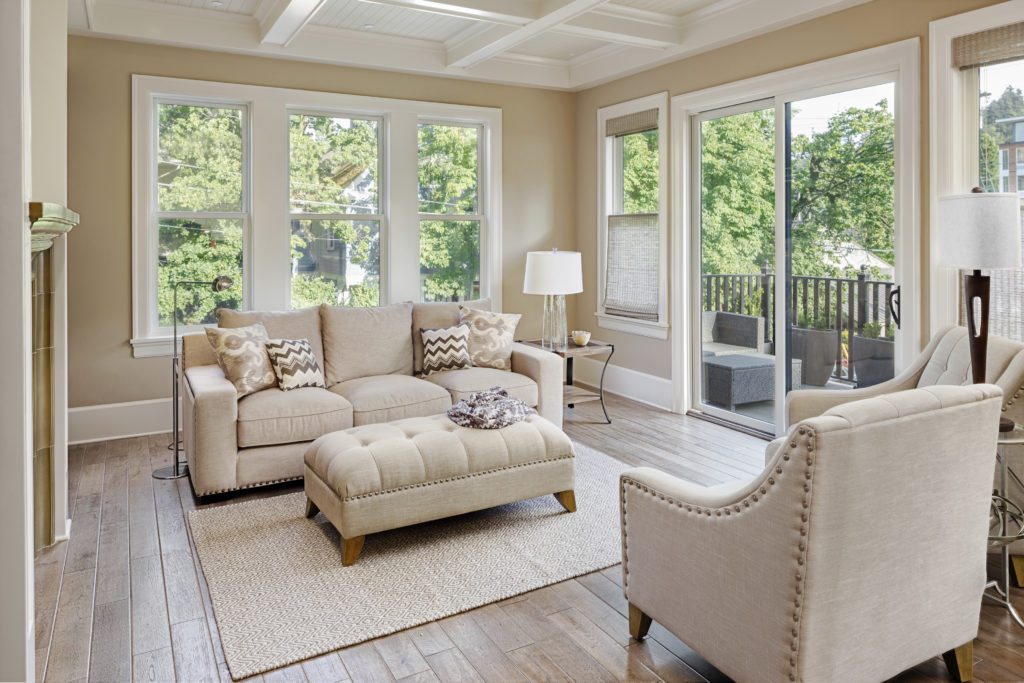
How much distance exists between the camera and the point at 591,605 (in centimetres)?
263

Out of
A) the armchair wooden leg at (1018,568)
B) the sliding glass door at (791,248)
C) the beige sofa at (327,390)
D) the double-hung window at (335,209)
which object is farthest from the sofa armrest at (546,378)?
the armchair wooden leg at (1018,568)

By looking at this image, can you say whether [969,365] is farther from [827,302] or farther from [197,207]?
[197,207]

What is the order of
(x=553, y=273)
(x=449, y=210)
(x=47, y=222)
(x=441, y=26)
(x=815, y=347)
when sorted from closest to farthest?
(x=47, y=222)
(x=815, y=347)
(x=553, y=273)
(x=441, y=26)
(x=449, y=210)

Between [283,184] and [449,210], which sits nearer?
[283,184]

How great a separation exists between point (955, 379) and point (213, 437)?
11.3ft

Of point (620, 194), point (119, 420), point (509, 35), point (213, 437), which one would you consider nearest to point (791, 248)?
point (620, 194)

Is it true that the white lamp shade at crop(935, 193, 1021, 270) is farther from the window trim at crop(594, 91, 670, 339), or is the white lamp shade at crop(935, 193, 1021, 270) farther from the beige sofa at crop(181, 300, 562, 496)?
the window trim at crop(594, 91, 670, 339)

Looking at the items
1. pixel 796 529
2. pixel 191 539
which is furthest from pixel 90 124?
pixel 796 529

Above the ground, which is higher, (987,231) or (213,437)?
(987,231)

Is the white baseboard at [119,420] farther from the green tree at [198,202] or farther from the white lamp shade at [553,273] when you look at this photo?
the white lamp shade at [553,273]

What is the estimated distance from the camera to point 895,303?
410 centimetres

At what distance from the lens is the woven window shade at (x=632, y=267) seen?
5836 mm

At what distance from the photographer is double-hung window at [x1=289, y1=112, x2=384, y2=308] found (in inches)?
217

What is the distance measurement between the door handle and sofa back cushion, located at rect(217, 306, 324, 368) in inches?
132
